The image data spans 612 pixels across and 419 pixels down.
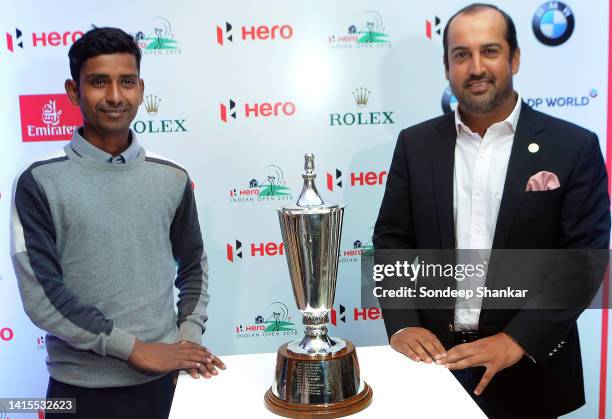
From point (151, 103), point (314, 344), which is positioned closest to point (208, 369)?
point (314, 344)

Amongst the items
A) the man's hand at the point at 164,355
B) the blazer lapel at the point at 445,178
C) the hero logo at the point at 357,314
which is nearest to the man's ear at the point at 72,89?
the man's hand at the point at 164,355

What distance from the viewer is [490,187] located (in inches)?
68.1

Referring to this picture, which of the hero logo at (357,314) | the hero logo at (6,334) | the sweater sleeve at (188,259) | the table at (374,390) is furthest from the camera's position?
the hero logo at (357,314)

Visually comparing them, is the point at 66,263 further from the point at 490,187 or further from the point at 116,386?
the point at 490,187

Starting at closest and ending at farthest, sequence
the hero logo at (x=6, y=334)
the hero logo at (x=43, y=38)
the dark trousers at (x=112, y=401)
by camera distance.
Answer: the dark trousers at (x=112, y=401)
the hero logo at (x=43, y=38)
the hero logo at (x=6, y=334)

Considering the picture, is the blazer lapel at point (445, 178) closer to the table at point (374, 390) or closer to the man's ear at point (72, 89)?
the table at point (374, 390)

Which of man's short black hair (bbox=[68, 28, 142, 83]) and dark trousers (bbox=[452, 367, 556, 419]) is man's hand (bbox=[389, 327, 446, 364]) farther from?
man's short black hair (bbox=[68, 28, 142, 83])

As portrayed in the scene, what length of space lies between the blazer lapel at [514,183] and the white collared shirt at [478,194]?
0.04 meters

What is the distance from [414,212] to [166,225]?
727 mm

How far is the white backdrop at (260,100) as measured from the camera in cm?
252

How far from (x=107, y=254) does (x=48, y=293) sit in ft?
0.59

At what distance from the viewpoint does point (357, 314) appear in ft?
8.95

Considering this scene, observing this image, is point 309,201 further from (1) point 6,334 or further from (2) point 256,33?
(1) point 6,334

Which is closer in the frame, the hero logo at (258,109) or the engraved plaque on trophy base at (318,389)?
the engraved plaque on trophy base at (318,389)
